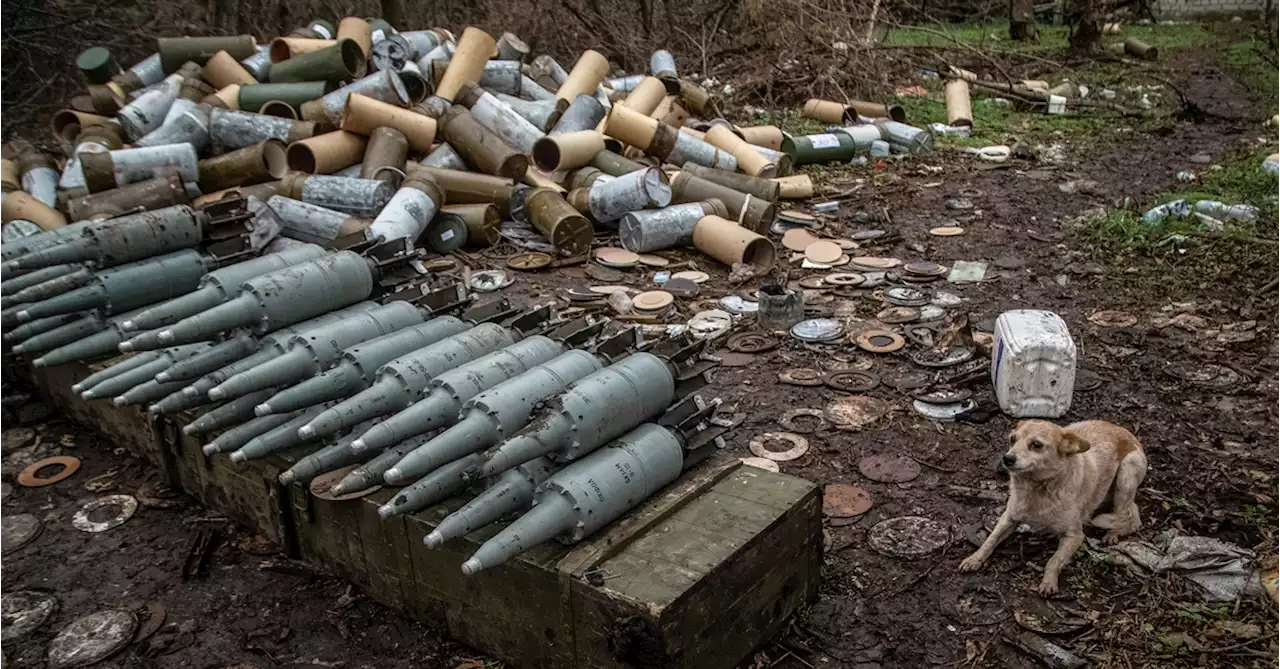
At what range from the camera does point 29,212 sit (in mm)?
6992

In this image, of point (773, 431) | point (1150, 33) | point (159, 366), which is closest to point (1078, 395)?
point (773, 431)

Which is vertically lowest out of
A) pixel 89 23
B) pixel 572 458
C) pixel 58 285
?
pixel 572 458

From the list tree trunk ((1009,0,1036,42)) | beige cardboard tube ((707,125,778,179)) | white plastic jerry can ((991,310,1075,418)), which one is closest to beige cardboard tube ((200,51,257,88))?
beige cardboard tube ((707,125,778,179))

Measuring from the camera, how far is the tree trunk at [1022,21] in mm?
18906

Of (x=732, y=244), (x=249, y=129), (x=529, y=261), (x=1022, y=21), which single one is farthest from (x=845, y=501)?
(x=1022, y=21)

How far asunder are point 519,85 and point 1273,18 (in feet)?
51.3

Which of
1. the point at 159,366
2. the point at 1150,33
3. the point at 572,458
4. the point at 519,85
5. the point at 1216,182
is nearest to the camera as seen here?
→ the point at 572,458

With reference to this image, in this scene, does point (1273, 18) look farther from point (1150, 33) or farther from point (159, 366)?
point (159, 366)

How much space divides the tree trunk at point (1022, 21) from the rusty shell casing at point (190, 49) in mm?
15582

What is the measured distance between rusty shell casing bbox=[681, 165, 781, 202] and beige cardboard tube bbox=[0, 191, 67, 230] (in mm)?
5205

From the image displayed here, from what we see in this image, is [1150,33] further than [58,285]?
Yes

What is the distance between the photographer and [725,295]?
22.9 ft

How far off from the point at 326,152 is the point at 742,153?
405cm

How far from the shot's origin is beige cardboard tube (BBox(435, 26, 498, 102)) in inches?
363
